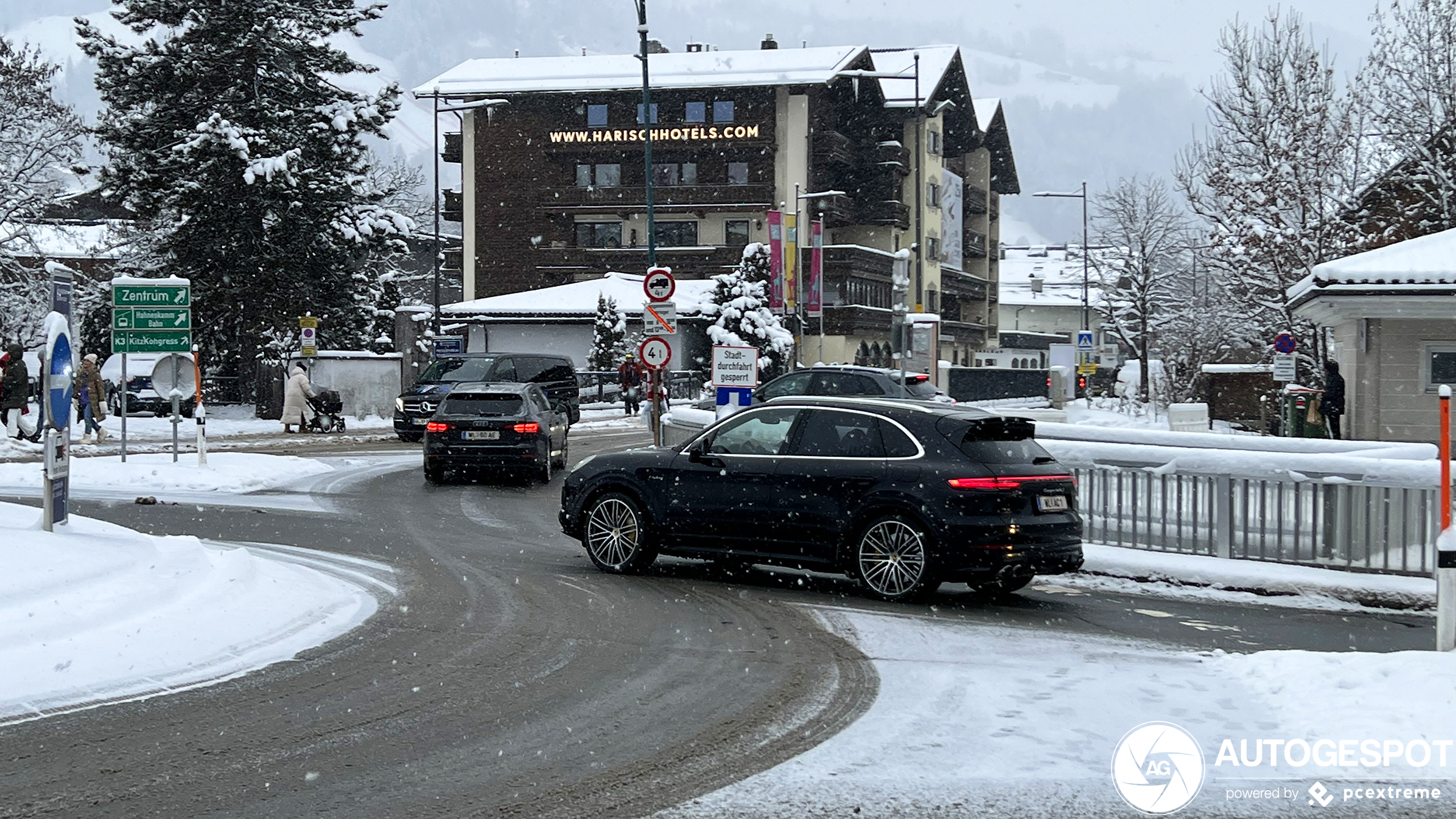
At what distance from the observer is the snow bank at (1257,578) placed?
38.5 feet

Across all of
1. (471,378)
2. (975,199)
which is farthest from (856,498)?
(975,199)

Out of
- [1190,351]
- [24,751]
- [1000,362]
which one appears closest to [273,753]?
[24,751]

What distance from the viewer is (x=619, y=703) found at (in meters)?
7.48

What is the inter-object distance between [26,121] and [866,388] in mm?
27736

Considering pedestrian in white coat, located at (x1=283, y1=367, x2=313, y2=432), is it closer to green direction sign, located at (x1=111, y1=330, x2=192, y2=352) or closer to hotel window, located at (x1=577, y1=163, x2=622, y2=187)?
green direction sign, located at (x1=111, y1=330, x2=192, y2=352)

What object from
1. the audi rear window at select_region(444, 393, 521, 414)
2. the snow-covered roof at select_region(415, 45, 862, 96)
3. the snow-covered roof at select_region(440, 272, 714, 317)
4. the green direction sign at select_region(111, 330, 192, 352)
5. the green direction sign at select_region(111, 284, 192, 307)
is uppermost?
the snow-covered roof at select_region(415, 45, 862, 96)

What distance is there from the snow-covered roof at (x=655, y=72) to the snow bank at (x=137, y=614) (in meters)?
60.2

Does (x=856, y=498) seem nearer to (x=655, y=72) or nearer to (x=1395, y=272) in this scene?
(x=1395, y=272)

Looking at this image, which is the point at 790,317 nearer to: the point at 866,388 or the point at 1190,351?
the point at 1190,351

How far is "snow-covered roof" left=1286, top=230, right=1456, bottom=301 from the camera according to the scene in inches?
846

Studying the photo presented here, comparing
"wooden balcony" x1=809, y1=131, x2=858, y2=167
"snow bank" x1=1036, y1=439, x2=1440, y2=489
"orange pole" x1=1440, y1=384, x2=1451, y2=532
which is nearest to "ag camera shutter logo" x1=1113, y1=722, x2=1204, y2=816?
"orange pole" x1=1440, y1=384, x2=1451, y2=532

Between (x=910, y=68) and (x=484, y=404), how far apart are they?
5860 cm

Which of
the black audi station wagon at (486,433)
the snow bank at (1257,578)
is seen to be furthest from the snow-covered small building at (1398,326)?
the black audi station wagon at (486,433)

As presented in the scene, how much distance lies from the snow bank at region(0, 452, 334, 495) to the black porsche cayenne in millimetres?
9625
